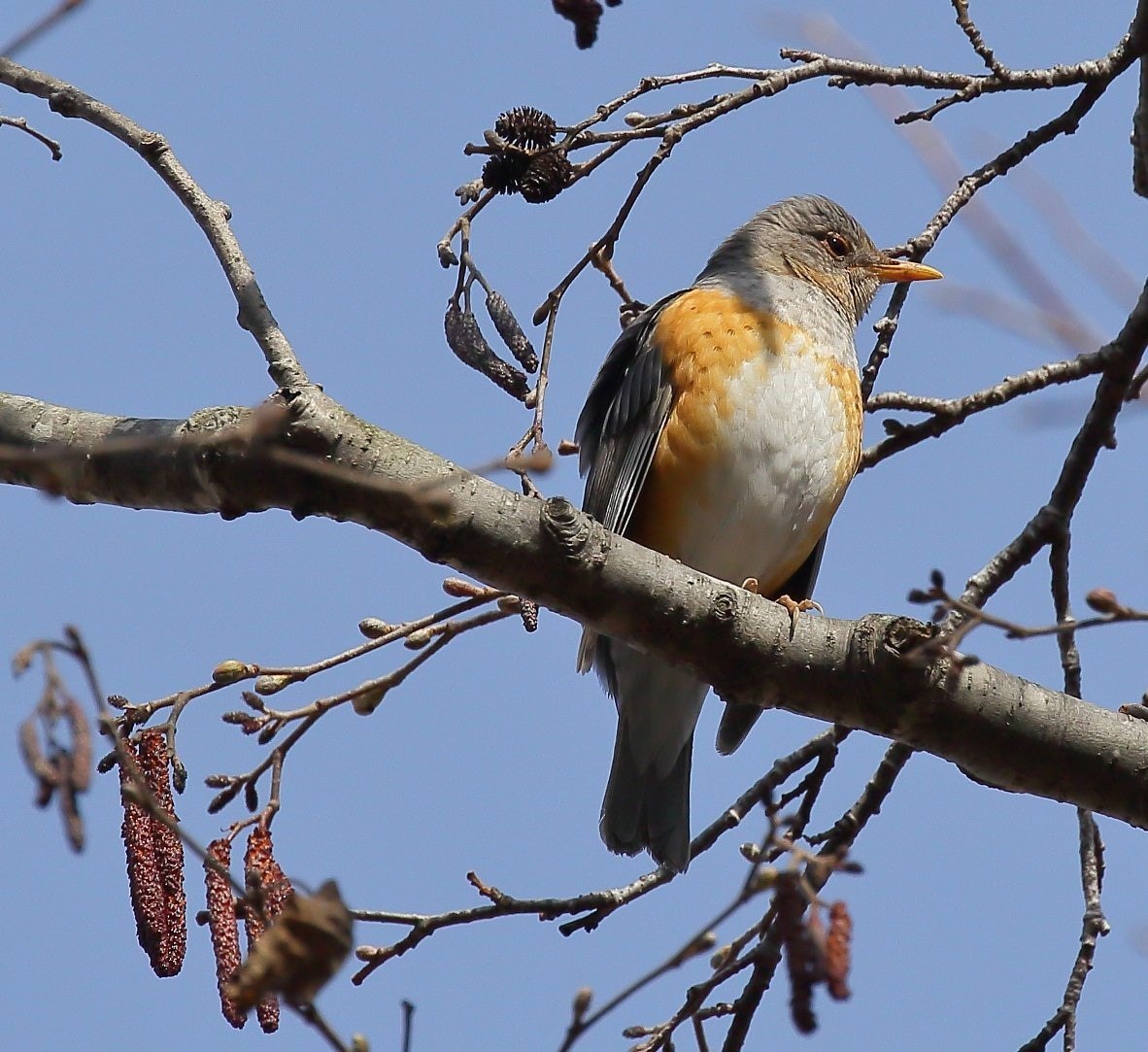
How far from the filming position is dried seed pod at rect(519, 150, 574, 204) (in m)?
4.06

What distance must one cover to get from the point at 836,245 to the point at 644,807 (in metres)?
2.85

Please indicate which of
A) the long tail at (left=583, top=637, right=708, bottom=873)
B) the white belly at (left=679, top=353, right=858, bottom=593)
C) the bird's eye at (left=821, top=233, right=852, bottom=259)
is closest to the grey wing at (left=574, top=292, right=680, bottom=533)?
the white belly at (left=679, top=353, right=858, bottom=593)

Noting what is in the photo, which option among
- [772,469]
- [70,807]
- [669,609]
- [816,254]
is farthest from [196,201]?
[816,254]

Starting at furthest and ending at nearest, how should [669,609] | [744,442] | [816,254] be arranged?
1. [816,254]
2. [744,442]
3. [669,609]

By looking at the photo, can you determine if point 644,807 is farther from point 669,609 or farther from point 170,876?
point 170,876

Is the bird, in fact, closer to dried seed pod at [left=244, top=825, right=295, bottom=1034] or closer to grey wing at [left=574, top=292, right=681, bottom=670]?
grey wing at [left=574, top=292, right=681, bottom=670]

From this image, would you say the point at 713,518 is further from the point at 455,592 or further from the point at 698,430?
the point at 455,592

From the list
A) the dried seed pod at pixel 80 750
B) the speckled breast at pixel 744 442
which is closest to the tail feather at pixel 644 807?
the speckled breast at pixel 744 442

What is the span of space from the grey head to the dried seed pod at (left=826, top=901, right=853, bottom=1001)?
4.21 metres

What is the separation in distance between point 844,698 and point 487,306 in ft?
4.80

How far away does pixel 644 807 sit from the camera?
5285mm

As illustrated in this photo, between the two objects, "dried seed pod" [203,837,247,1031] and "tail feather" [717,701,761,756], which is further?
"tail feather" [717,701,761,756]

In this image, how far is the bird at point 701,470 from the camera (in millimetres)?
5188

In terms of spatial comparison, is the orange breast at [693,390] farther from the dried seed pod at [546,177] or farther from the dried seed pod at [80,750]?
the dried seed pod at [80,750]
